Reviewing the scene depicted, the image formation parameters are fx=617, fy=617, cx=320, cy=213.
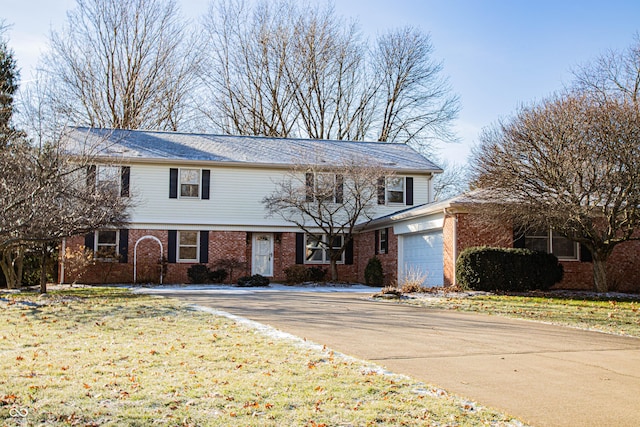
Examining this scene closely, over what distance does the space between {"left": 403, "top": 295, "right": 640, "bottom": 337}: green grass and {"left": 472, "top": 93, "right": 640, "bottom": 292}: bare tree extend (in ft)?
8.42

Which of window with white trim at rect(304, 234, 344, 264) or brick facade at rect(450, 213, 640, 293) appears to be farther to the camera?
window with white trim at rect(304, 234, 344, 264)

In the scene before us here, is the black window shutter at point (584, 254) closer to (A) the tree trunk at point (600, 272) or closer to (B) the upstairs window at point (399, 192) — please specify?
(A) the tree trunk at point (600, 272)

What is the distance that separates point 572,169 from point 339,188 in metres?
11.1

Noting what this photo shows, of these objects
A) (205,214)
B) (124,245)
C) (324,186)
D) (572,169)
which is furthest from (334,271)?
(572,169)

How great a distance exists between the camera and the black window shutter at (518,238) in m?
19.3

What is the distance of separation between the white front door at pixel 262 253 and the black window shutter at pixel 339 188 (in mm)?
3831

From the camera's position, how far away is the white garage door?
800 inches

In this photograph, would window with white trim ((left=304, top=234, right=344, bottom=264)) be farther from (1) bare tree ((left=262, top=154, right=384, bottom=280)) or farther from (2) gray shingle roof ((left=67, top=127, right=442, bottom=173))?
(2) gray shingle roof ((left=67, top=127, right=442, bottom=173))

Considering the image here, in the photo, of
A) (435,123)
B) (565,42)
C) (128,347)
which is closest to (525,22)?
(565,42)

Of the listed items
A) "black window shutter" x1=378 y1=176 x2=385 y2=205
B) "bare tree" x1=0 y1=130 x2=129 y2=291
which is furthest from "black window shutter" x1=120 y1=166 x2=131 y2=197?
"black window shutter" x1=378 y1=176 x2=385 y2=205

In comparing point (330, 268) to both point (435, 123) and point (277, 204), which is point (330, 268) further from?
point (435, 123)

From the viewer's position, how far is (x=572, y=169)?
16391mm

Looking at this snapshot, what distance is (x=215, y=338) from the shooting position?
876 centimetres

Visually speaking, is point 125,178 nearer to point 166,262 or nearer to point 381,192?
point 166,262
